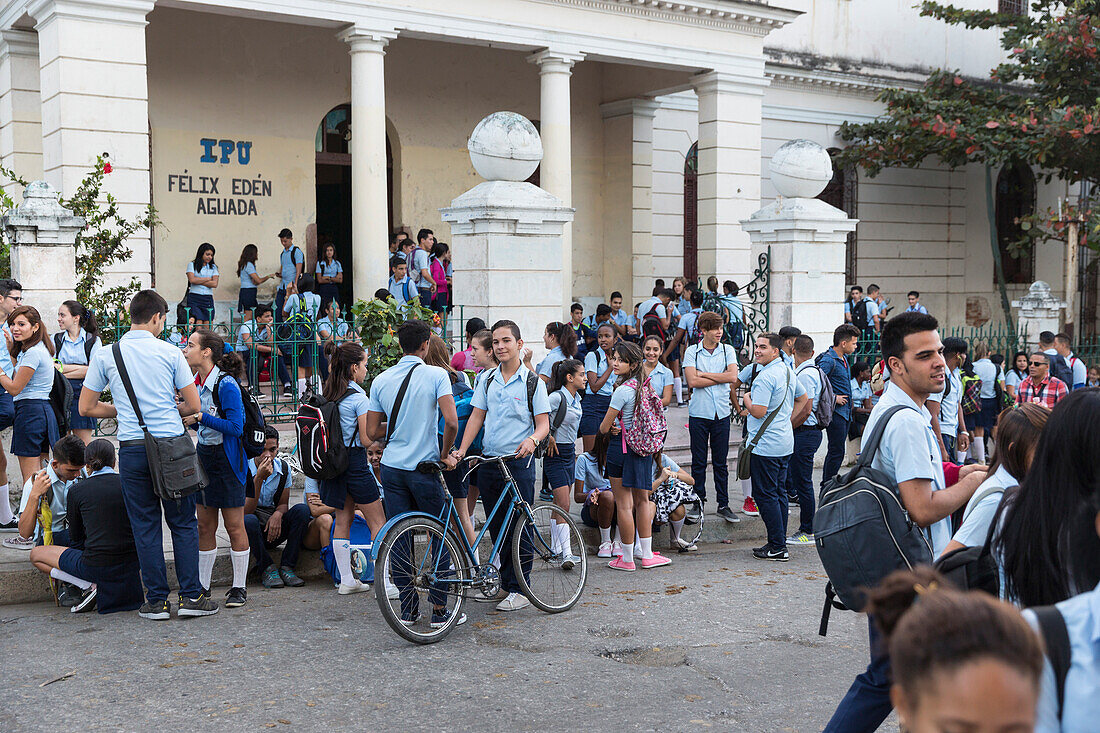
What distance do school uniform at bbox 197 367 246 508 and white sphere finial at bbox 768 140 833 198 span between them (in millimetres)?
7002

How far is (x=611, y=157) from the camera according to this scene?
Answer: 2077 cm

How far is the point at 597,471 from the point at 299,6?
8.94m

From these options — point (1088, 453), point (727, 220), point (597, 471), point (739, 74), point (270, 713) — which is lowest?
point (270, 713)

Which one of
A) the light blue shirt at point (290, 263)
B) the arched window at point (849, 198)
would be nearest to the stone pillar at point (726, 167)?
the arched window at point (849, 198)

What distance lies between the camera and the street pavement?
472 cm

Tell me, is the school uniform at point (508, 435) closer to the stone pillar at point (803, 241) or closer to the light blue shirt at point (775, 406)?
the light blue shirt at point (775, 406)

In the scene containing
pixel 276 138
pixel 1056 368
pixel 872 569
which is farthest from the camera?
pixel 276 138

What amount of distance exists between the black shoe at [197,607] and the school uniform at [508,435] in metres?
1.71

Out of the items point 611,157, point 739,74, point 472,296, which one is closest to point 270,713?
point 472,296

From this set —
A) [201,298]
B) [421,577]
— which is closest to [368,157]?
[201,298]

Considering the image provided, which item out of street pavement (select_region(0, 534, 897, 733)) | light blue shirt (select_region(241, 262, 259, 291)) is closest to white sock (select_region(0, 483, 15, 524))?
street pavement (select_region(0, 534, 897, 733))

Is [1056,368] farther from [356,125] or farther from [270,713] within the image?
[270,713]

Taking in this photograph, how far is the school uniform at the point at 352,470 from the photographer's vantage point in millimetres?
6719

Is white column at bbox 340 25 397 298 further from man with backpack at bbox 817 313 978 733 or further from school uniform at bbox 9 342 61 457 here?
man with backpack at bbox 817 313 978 733
